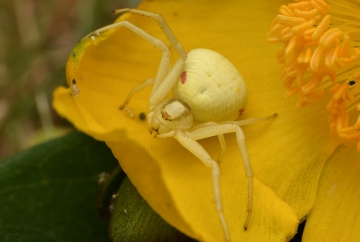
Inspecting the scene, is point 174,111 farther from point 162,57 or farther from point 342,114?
point 342,114

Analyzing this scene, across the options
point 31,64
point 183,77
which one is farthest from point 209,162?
point 31,64

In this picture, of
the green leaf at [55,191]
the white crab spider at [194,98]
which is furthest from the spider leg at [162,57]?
the green leaf at [55,191]

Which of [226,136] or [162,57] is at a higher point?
[162,57]

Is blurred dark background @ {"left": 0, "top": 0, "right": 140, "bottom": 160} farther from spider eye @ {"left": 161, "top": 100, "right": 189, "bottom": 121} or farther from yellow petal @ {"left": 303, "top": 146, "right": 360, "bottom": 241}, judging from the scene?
yellow petal @ {"left": 303, "top": 146, "right": 360, "bottom": 241}

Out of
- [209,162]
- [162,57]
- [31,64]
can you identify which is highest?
[162,57]

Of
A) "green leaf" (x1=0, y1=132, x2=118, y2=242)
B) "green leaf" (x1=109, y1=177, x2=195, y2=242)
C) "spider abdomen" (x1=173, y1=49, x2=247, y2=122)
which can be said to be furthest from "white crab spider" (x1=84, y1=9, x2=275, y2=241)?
"green leaf" (x1=0, y1=132, x2=118, y2=242)
